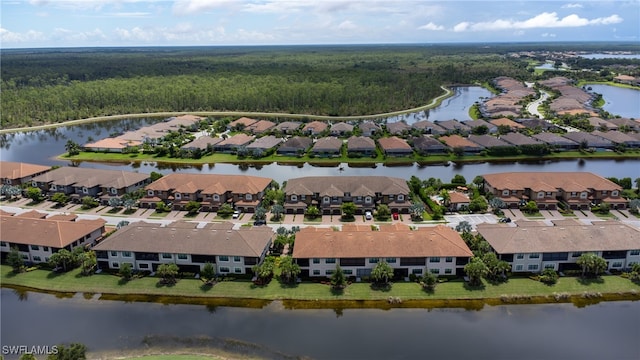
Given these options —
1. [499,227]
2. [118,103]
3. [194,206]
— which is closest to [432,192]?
[499,227]

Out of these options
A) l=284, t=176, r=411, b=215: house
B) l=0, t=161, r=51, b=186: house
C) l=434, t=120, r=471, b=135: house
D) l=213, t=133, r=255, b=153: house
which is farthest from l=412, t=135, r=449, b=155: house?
l=0, t=161, r=51, b=186: house

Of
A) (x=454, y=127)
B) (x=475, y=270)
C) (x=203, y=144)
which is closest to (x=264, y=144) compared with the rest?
(x=203, y=144)

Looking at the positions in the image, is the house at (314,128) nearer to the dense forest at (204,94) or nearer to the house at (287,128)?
the house at (287,128)

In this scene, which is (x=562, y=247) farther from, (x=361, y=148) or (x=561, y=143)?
(x=561, y=143)

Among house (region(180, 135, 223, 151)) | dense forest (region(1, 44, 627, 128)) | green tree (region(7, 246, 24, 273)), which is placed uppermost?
dense forest (region(1, 44, 627, 128))

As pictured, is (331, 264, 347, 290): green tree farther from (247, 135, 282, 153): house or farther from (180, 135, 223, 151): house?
(180, 135, 223, 151): house

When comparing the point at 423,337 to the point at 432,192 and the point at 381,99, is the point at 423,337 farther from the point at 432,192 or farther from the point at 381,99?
the point at 381,99
